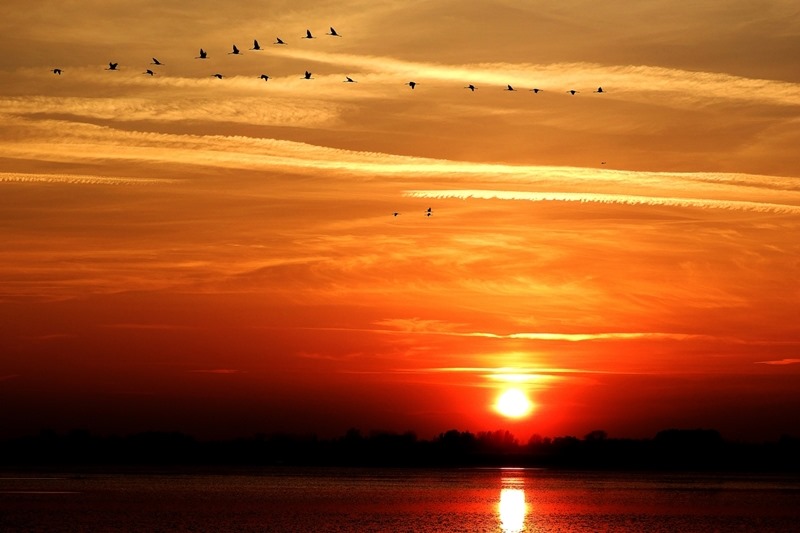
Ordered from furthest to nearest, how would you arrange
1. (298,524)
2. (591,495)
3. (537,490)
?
(537,490) → (591,495) → (298,524)

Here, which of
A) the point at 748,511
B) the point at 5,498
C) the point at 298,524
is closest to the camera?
the point at 298,524

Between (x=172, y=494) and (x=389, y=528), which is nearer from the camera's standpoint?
(x=389, y=528)

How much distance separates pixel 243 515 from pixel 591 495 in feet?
201

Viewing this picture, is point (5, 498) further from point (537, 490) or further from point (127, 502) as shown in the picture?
point (537, 490)

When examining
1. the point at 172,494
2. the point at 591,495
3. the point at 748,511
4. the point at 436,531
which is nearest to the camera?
the point at 436,531

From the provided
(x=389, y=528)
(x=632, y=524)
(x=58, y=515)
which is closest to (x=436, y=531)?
(x=389, y=528)

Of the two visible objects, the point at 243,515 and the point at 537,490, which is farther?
the point at 537,490

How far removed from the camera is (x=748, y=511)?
112m

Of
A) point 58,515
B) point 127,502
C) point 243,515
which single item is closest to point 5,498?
point 127,502

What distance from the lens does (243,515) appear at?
9750 centimetres

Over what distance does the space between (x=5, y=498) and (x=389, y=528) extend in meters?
58.0

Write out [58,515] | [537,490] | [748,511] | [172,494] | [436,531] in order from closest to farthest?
[436,531], [58,515], [748,511], [172,494], [537,490]

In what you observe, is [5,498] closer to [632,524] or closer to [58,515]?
[58,515]

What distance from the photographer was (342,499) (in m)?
128
